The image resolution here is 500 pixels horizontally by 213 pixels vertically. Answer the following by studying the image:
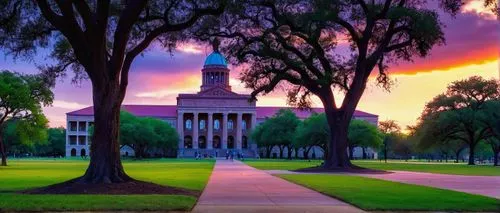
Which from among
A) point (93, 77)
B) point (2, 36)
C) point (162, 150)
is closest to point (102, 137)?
point (93, 77)

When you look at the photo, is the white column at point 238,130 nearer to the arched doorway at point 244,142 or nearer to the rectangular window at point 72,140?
the arched doorway at point 244,142

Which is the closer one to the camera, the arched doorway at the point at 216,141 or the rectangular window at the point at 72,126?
the arched doorway at the point at 216,141

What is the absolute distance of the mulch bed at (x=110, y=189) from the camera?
22.7m

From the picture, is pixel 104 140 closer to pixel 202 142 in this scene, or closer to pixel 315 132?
pixel 315 132

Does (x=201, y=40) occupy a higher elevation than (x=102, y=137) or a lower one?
higher

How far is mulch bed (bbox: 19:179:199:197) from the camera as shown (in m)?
22.7

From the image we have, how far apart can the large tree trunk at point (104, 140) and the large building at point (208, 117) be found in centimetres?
14490

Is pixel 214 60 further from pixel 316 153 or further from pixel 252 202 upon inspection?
pixel 252 202

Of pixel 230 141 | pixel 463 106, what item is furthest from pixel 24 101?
pixel 230 141

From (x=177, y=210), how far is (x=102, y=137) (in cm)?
899

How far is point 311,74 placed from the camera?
171 ft

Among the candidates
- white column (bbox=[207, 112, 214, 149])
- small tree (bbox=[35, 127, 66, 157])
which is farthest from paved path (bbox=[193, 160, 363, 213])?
small tree (bbox=[35, 127, 66, 157])

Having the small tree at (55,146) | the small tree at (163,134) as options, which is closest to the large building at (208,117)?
the small tree at (55,146)

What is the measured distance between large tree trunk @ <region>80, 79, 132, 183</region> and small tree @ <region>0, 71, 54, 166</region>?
40.2 m
